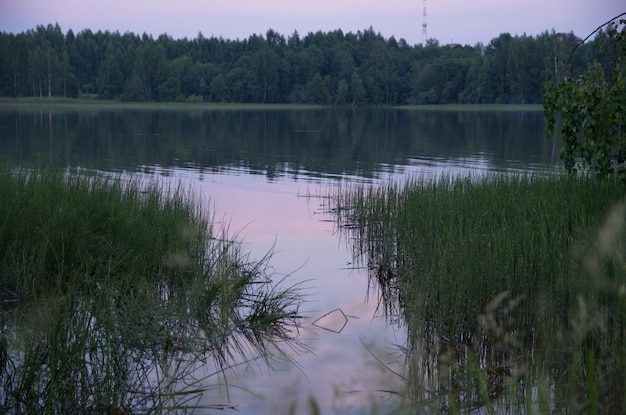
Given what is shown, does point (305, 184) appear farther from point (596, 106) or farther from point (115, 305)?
point (115, 305)

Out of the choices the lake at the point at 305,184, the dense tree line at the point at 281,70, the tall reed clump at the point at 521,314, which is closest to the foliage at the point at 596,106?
the tall reed clump at the point at 521,314

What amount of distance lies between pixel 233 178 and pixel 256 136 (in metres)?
18.3

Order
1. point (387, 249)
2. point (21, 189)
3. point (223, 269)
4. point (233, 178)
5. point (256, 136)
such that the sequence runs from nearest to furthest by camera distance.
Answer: point (223, 269), point (21, 189), point (387, 249), point (233, 178), point (256, 136)

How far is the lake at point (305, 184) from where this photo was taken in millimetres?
5551

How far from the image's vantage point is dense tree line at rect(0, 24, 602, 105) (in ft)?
362

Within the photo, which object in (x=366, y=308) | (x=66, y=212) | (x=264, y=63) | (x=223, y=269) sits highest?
(x=264, y=63)

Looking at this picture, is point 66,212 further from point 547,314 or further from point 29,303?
point 547,314

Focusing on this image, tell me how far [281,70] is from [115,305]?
12610cm

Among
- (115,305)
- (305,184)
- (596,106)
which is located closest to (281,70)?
(305,184)

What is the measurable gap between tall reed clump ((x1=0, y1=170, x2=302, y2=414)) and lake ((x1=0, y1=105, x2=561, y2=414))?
1.30 feet

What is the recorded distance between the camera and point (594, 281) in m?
5.36

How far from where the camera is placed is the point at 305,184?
19.6 m

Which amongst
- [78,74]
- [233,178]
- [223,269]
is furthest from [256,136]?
[78,74]

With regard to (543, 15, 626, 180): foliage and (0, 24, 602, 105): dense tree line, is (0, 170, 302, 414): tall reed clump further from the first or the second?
(0, 24, 602, 105): dense tree line
